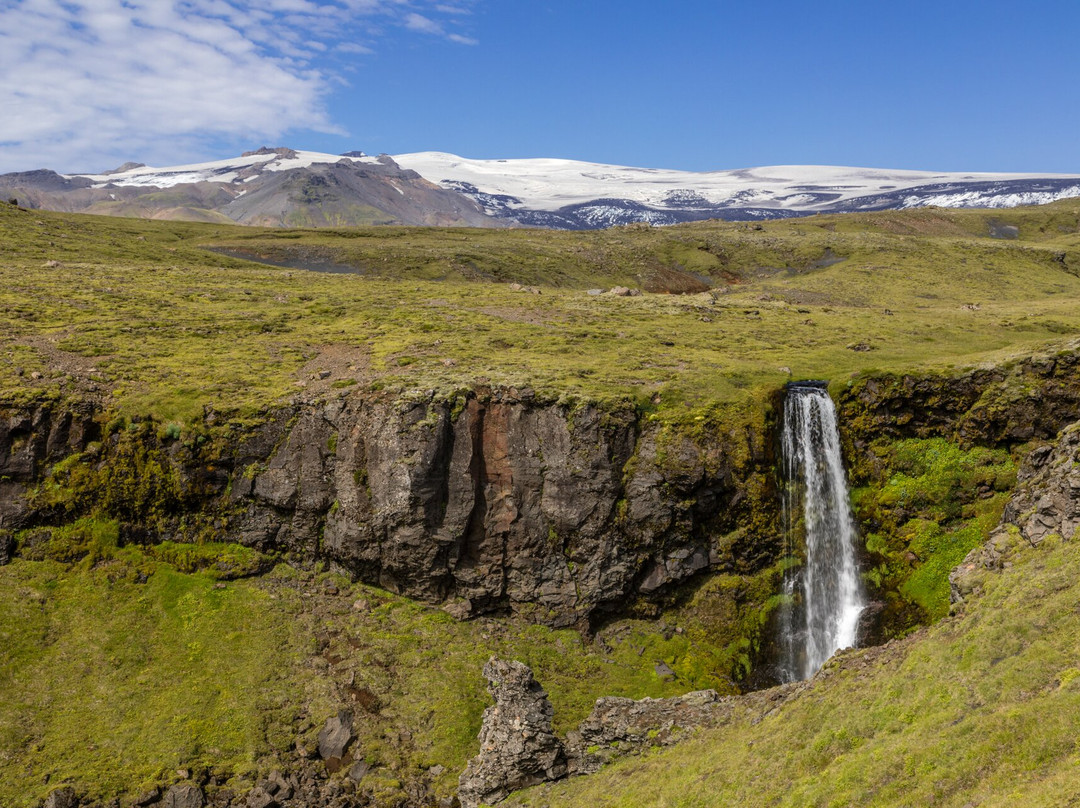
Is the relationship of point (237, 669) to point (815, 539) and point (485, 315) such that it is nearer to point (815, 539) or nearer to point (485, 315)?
point (815, 539)

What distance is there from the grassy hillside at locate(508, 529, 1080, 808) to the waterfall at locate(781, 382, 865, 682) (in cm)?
1282

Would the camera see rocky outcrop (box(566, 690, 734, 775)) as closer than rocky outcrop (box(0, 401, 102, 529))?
Yes

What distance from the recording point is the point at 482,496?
37969 mm

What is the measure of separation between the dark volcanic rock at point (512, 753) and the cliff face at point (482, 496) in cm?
898

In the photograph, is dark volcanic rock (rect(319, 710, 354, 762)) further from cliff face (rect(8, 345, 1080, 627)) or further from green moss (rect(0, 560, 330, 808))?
cliff face (rect(8, 345, 1080, 627))

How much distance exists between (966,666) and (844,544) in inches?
842

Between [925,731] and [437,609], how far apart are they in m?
26.0

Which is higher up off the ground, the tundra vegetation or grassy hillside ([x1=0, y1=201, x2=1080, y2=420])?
grassy hillside ([x1=0, y1=201, x2=1080, y2=420])

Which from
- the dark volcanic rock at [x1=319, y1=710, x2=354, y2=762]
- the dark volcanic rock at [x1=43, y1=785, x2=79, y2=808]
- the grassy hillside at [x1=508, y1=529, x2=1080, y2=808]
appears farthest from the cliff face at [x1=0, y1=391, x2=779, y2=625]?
the dark volcanic rock at [x1=43, y1=785, x2=79, y2=808]

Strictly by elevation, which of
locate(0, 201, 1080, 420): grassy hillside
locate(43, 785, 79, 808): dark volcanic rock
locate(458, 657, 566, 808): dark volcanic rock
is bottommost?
locate(43, 785, 79, 808): dark volcanic rock

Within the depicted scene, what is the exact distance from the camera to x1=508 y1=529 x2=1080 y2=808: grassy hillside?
1430cm

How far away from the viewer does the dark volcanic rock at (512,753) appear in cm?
2614

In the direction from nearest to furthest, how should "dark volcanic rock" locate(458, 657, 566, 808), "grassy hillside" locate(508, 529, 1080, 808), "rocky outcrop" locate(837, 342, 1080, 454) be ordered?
"grassy hillside" locate(508, 529, 1080, 808) → "dark volcanic rock" locate(458, 657, 566, 808) → "rocky outcrop" locate(837, 342, 1080, 454)

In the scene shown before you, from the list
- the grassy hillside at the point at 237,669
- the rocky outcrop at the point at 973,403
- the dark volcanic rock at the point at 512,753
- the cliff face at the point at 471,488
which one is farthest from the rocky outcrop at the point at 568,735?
the rocky outcrop at the point at 973,403
